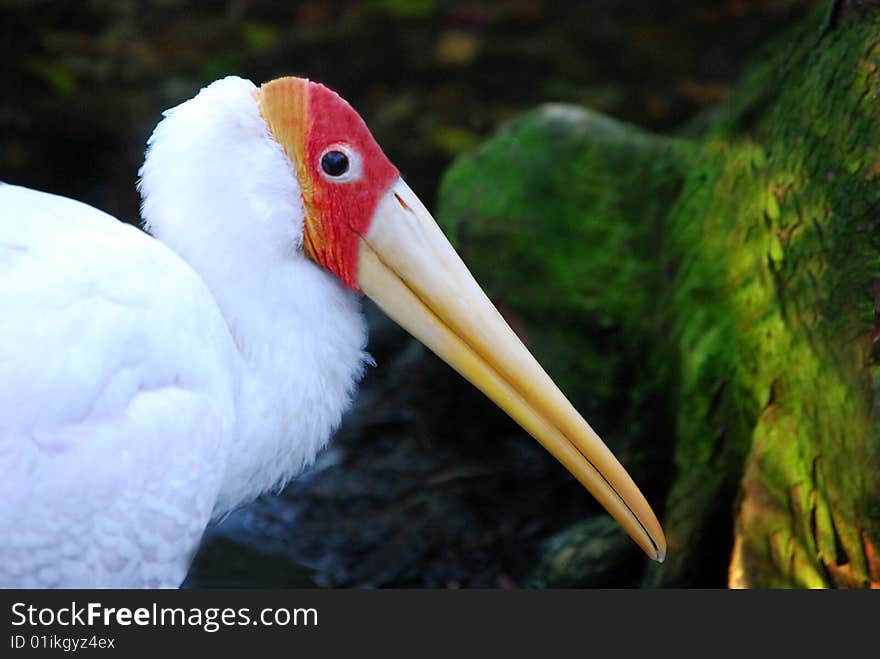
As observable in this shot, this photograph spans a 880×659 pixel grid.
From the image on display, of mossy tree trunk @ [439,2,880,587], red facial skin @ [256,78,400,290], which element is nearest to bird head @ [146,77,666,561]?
red facial skin @ [256,78,400,290]

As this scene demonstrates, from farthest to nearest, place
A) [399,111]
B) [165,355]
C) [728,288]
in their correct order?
1. [399,111]
2. [728,288]
3. [165,355]

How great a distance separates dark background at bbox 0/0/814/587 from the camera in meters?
3.95

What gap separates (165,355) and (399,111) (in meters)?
4.11

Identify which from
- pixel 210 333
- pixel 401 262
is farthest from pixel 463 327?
pixel 210 333

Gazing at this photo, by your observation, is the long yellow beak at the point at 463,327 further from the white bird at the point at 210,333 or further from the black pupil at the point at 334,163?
the black pupil at the point at 334,163

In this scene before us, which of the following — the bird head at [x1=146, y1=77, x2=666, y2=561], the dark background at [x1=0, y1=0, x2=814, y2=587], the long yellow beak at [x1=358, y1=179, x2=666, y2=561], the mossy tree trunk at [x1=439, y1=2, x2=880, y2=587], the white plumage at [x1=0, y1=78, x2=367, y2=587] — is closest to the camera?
the white plumage at [x1=0, y1=78, x2=367, y2=587]

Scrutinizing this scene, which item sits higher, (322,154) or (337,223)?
(322,154)

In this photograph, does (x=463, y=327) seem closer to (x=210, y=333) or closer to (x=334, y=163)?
(x=334, y=163)

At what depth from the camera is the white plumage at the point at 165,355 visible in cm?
233

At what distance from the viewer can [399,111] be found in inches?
252

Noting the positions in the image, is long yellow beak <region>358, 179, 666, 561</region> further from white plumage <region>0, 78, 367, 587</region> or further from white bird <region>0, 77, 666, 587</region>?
white plumage <region>0, 78, 367, 587</region>

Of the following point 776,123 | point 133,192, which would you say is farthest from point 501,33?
point 776,123

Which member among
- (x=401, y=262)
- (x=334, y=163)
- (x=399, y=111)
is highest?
(x=399, y=111)

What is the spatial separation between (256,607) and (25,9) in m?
5.21
